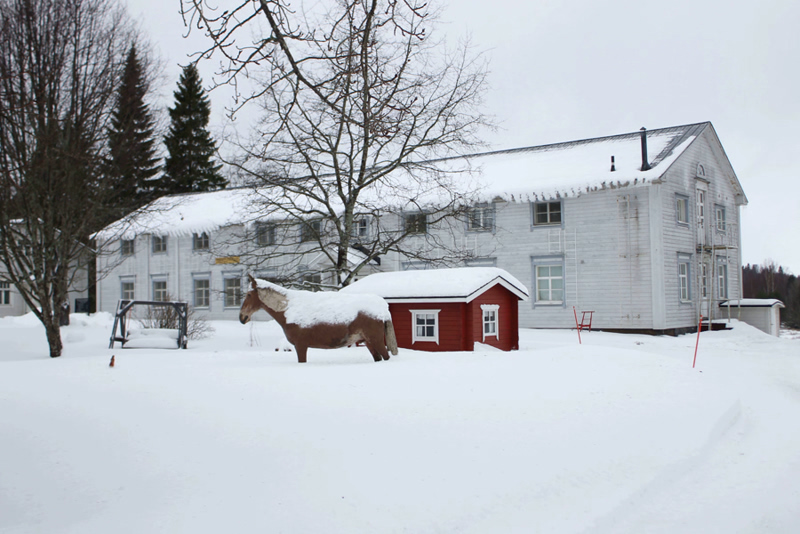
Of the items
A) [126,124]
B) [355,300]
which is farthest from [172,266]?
[355,300]

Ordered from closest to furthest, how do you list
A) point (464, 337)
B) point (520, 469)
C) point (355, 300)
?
1. point (520, 469)
2. point (355, 300)
3. point (464, 337)

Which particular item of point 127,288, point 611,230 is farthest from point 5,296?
point 611,230

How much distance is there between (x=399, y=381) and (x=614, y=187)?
1834 cm

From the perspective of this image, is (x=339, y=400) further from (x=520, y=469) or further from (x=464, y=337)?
(x=464, y=337)

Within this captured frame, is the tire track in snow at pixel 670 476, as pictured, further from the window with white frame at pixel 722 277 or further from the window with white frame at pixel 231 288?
the window with white frame at pixel 231 288

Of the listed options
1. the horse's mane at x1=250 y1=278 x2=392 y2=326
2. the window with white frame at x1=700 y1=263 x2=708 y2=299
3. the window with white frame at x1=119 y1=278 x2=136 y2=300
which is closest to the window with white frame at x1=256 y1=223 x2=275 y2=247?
the horse's mane at x1=250 y1=278 x2=392 y2=326

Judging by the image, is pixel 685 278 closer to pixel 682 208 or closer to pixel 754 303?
pixel 682 208

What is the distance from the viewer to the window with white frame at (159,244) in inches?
1491

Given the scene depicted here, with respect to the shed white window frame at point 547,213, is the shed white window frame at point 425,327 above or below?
below

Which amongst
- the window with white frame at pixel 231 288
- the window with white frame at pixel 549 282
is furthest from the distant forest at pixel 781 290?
the window with white frame at pixel 231 288

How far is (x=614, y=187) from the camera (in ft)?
84.4

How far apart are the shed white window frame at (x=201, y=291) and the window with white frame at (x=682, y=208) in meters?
23.1

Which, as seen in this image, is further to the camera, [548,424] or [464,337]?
[464,337]

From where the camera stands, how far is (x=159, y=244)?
1502 inches
